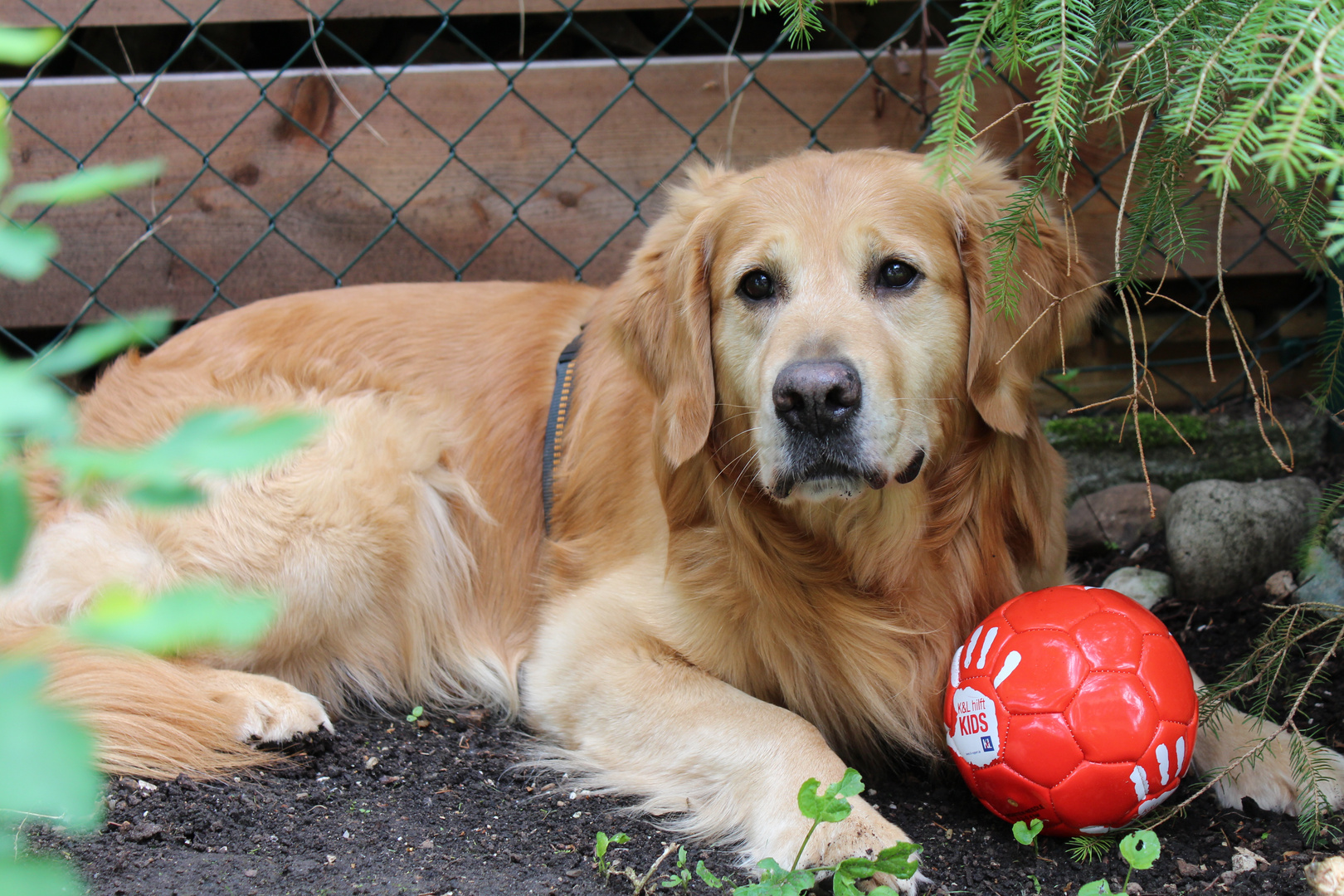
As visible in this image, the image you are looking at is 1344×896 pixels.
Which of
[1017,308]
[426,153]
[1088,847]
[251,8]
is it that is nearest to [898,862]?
[1088,847]

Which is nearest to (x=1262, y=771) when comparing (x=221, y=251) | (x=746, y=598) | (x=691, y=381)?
(x=746, y=598)

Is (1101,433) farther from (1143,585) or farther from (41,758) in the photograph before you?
(41,758)

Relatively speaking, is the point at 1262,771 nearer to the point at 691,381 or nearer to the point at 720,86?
the point at 691,381

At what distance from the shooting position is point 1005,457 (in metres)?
2.27

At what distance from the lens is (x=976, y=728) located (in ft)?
6.43

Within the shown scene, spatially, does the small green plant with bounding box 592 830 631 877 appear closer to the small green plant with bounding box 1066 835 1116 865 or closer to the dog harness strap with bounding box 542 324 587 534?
the small green plant with bounding box 1066 835 1116 865

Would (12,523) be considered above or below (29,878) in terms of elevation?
above

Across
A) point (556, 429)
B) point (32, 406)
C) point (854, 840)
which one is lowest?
point (854, 840)

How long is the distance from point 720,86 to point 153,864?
2.90 metres

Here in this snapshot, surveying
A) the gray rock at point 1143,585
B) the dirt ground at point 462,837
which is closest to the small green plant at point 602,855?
the dirt ground at point 462,837

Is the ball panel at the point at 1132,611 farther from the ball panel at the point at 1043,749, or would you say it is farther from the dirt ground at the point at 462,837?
the dirt ground at the point at 462,837

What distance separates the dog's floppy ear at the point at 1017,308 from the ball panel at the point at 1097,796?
0.71 metres

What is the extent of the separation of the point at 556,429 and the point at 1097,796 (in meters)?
1.67

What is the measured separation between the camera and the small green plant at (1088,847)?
181 centimetres
